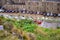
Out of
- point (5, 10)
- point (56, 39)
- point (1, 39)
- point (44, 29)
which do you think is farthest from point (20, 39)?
point (5, 10)

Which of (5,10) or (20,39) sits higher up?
(20,39)

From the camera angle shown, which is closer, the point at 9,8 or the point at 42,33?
the point at 42,33

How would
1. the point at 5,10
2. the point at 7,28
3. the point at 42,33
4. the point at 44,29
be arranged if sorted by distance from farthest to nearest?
the point at 5,10 → the point at 44,29 → the point at 42,33 → the point at 7,28

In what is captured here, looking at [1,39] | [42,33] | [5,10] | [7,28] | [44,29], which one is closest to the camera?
[1,39]

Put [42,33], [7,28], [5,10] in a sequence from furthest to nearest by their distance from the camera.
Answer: [5,10] → [42,33] → [7,28]

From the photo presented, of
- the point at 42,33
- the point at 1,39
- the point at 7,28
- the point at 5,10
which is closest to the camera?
the point at 1,39

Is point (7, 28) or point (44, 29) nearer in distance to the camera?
point (7, 28)

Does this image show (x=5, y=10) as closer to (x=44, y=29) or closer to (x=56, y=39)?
(x=44, y=29)

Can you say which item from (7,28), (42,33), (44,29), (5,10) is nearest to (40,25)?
(44,29)

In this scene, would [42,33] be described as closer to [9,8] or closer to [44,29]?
[44,29]
